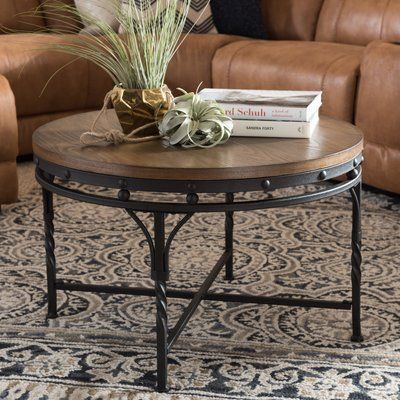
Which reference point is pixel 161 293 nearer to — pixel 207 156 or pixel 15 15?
pixel 207 156

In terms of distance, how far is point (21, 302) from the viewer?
2.30m

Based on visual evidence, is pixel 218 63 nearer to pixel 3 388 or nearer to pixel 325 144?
pixel 325 144

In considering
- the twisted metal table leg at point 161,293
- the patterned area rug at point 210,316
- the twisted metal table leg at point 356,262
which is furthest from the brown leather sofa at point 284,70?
the twisted metal table leg at point 161,293

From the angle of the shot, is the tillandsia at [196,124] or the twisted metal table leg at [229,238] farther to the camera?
the twisted metal table leg at [229,238]

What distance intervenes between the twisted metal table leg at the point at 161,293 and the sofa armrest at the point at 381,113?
1501 millimetres

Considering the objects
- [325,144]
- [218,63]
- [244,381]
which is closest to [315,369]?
[244,381]

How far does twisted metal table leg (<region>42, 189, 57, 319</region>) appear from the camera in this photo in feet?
6.85

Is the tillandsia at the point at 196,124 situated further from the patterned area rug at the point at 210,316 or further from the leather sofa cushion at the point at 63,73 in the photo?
the leather sofa cushion at the point at 63,73

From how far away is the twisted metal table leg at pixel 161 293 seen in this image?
1758mm

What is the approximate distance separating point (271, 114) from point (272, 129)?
34mm

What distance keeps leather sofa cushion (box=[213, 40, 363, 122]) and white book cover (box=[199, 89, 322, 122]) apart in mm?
1229

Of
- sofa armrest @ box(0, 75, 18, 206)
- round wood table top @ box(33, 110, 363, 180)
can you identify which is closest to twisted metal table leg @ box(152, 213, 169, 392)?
round wood table top @ box(33, 110, 363, 180)

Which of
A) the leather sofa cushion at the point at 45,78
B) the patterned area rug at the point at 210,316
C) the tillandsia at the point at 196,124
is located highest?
the tillandsia at the point at 196,124

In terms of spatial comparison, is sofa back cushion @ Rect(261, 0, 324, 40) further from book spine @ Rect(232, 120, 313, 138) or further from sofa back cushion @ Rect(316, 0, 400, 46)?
book spine @ Rect(232, 120, 313, 138)
